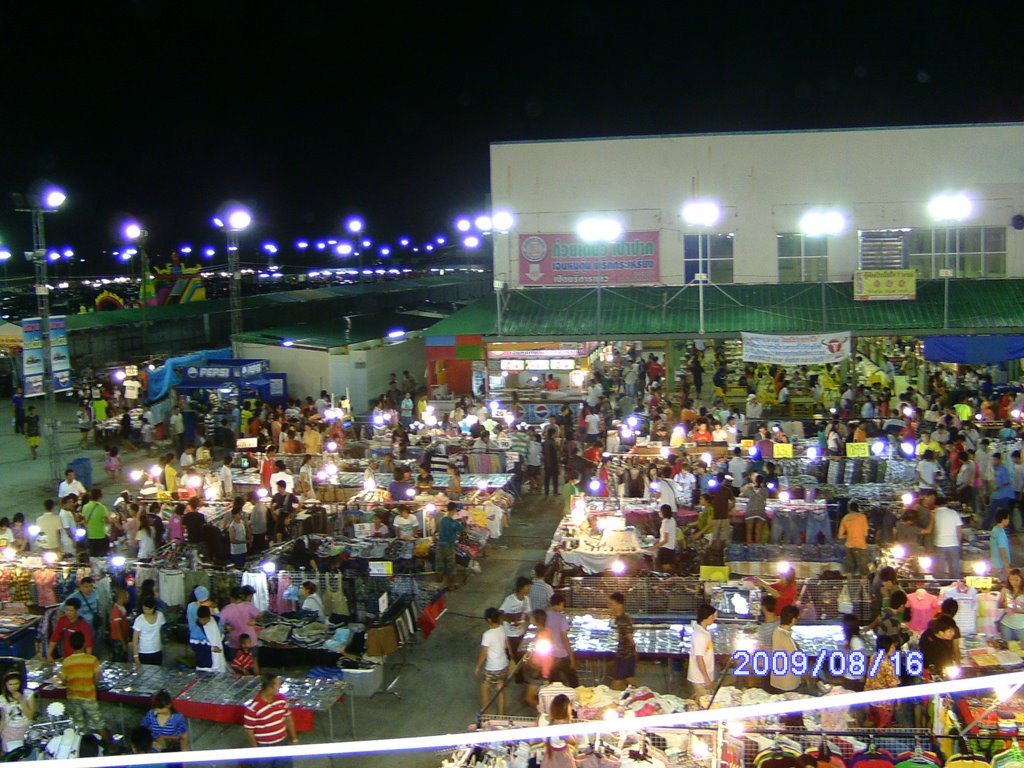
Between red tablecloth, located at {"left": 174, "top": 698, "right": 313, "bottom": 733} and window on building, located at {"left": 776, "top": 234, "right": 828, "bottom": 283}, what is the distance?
19106 mm

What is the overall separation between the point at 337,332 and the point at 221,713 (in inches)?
896

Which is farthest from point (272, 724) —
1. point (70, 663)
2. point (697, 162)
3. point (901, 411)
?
point (697, 162)

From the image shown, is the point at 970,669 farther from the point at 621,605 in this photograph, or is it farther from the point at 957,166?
the point at 957,166

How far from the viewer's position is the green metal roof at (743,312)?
23406 mm

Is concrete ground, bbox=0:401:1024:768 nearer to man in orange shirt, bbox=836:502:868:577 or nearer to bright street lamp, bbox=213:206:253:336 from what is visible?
man in orange shirt, bbox=836:502:868:577

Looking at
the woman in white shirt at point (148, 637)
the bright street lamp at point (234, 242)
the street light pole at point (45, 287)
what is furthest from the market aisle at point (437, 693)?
the bright street lamp at point (234, 242)

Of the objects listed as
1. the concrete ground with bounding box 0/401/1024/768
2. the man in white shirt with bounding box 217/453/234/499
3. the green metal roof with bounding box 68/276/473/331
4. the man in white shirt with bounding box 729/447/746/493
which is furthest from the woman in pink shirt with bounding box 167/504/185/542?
the green metal roof with bounding box 68/276/473/331

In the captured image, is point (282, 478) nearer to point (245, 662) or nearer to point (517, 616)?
point (245, 662)

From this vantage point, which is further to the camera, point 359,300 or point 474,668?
point 359,300

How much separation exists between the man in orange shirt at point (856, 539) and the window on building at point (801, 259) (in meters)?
13.9

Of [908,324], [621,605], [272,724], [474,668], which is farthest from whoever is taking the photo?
[908,324]

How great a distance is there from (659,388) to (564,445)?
7107 millimetres

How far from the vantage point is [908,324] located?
23266mm
